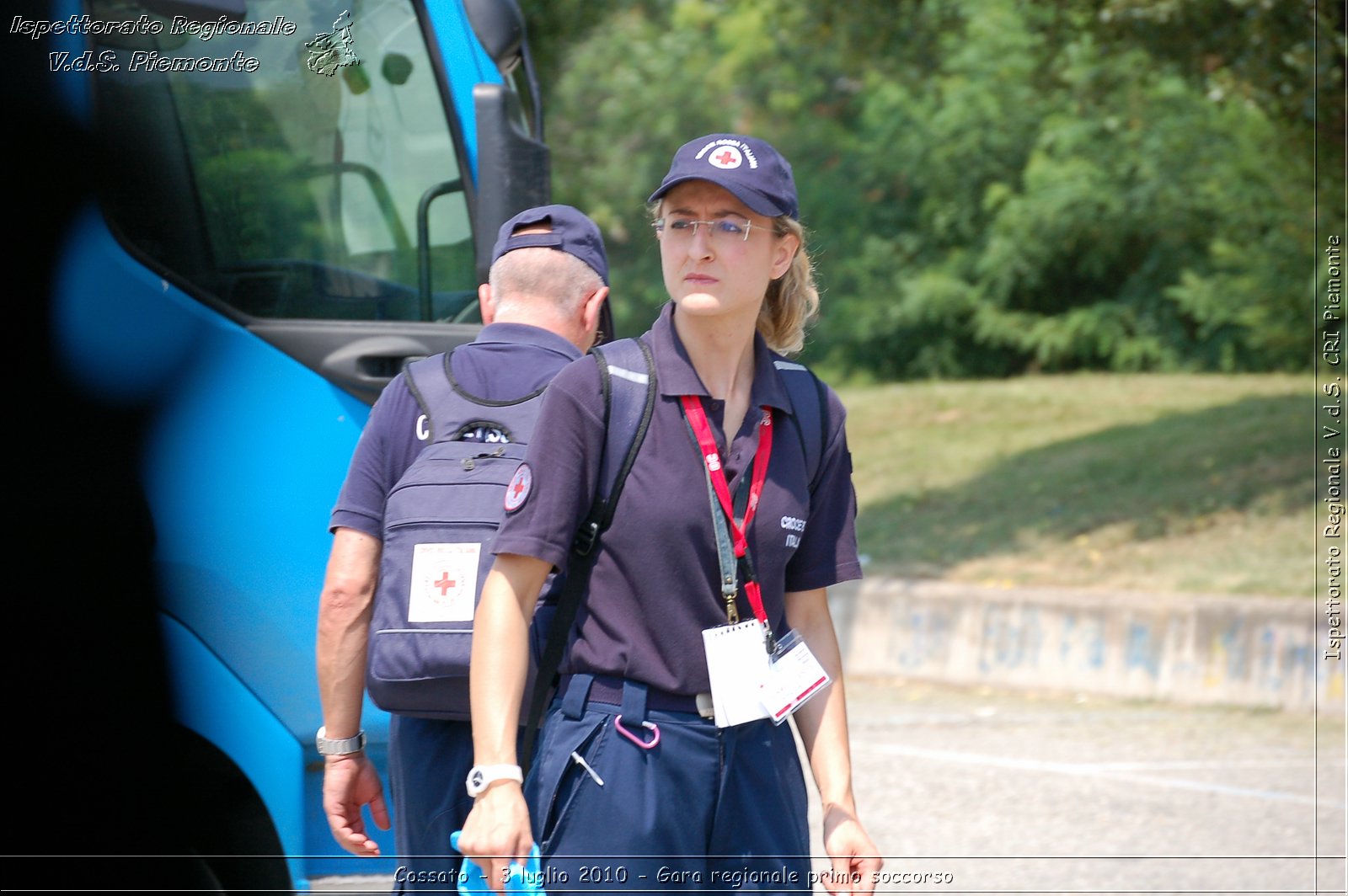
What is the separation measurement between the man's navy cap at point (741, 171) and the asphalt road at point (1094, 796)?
2.46 metres

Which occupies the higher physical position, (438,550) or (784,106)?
(784,106)

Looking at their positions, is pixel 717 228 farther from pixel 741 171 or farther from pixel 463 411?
pixel 463 411

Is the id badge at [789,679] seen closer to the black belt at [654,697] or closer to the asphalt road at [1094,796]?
the black belt at [654,697]

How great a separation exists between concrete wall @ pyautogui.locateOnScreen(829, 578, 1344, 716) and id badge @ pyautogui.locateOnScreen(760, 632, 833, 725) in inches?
222

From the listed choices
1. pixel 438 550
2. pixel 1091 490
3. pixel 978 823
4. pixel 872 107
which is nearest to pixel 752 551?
pixel 438 550

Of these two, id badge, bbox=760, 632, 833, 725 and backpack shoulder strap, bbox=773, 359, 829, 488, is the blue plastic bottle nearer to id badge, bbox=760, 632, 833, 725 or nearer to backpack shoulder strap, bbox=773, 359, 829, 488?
id badge, bbox=760, 632, 833, 725

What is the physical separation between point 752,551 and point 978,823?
3743 mm

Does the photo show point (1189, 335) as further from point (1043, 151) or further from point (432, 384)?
point (432, 384)

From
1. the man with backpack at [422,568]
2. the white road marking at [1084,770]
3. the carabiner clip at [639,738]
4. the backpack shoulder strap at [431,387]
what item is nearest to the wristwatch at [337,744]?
the man with backpack at [422,568]

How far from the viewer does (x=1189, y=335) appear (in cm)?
2381

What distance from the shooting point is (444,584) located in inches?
115

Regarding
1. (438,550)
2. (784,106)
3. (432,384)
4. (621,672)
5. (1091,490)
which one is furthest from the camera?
(784,106)

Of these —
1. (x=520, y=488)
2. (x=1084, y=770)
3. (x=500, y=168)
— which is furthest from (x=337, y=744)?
(x=1084, y=770)

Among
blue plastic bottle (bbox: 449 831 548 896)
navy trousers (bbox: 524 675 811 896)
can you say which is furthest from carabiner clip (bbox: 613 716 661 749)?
blue plastic bottle (bbox: 449 831 548 896)
